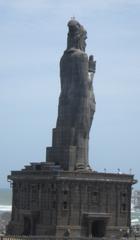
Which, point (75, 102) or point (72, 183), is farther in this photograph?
point (75, 102)

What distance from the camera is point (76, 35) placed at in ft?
274

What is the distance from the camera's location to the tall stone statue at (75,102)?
8188 cm

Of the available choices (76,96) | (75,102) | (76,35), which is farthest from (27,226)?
(76,35)

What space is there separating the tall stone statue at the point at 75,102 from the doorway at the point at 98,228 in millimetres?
4818

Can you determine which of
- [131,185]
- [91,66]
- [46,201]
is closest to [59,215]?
[46,201]

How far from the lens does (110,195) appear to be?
81125 millimetres

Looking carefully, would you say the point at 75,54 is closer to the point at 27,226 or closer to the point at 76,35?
the point at 76,35

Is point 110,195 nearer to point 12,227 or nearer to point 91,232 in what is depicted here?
point 91,232

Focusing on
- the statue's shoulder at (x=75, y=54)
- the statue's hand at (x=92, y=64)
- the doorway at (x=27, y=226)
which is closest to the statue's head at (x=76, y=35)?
the statue's shoulder at (x=75, y=54)

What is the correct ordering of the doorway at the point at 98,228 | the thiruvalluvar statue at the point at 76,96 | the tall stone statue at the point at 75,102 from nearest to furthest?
the doorway at the point at 98,228, the tall stone statue at the point at 75,102, the thiruvalluvar statue at the point at 76,96

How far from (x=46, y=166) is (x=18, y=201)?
4667mm

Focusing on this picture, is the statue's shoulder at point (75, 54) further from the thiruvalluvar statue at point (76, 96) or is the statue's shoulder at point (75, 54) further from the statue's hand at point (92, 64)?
the statue's hand at point (92, 64)

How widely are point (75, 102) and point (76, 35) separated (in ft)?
19.9

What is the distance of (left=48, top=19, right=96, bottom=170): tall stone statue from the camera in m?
81.9
